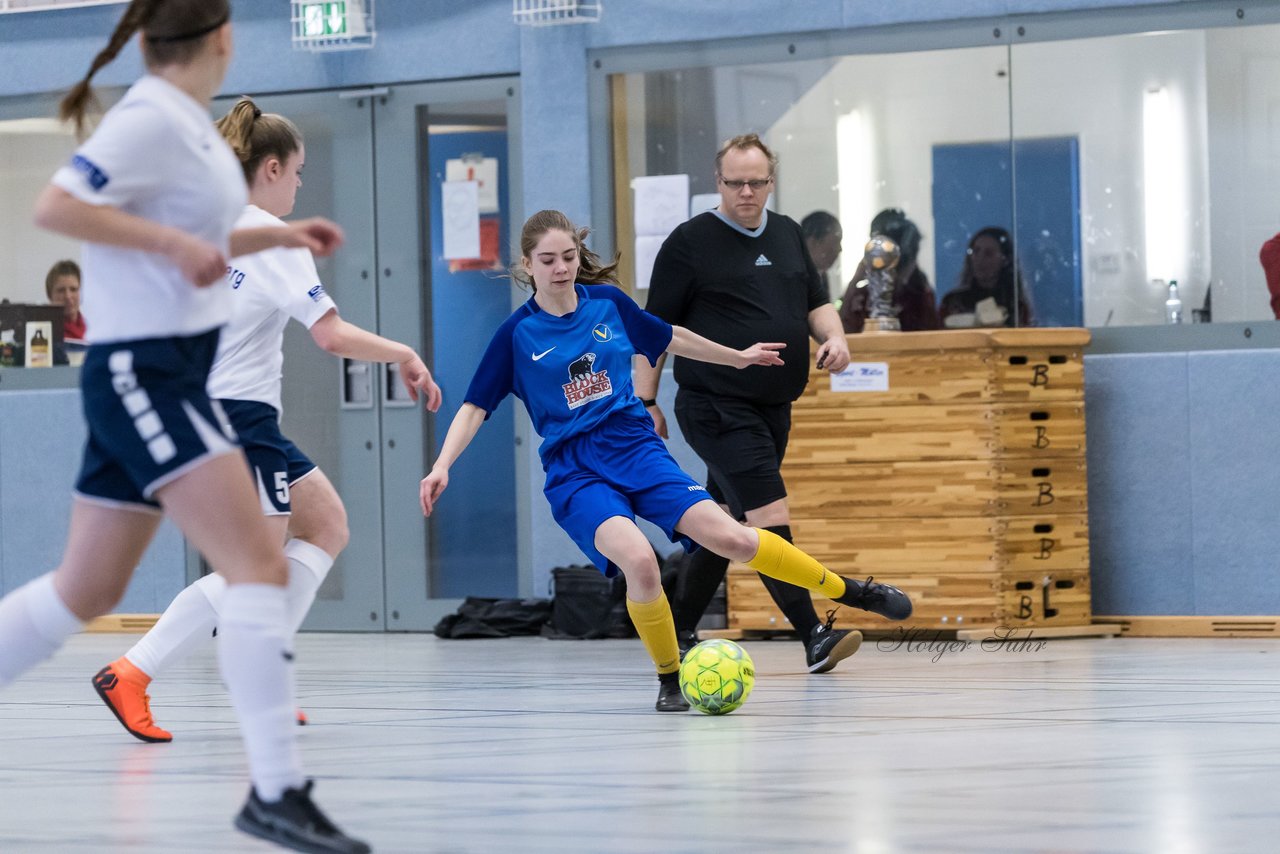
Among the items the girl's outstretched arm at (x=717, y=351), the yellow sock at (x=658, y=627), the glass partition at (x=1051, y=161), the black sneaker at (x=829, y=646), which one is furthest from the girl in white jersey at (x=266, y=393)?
the glass partition at (x=1051, y=161)

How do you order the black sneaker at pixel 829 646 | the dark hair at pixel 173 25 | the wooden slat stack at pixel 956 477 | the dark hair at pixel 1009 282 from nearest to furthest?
1. the dark hair at pixel 173 25
2. the black sneaker at pixel 829 646
3. the wooden slat stack at pixel 956 477
4. the dark hair at pixel 1009 282

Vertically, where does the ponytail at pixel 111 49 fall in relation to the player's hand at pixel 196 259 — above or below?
above

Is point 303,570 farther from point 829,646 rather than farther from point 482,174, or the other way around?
point 482,174

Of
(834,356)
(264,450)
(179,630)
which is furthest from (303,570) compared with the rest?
(834,356)

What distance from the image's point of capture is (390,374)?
32.0 feet

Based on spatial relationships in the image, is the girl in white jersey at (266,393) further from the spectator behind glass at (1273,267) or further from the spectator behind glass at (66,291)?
the spectator behind glass at (66,291)

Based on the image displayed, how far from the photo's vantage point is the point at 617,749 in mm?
4594

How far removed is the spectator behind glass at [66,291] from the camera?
10383 millimetres

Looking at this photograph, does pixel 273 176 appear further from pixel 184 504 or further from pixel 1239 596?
pixel 1239 596

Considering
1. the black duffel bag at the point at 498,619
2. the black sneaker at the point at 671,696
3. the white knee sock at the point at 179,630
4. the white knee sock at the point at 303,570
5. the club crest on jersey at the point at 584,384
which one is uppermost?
the club crest on jersey at the point at 584,384

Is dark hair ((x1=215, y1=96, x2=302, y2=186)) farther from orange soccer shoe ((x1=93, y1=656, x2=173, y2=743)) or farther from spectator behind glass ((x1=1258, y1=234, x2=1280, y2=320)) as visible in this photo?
spectator behind glass ((x1=1258, y1=234, x2=1280, y2=320))

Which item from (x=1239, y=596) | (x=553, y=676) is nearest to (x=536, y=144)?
(x=553, y=676)

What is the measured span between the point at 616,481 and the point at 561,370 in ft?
1.21

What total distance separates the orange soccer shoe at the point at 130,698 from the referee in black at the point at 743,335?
221 cm
